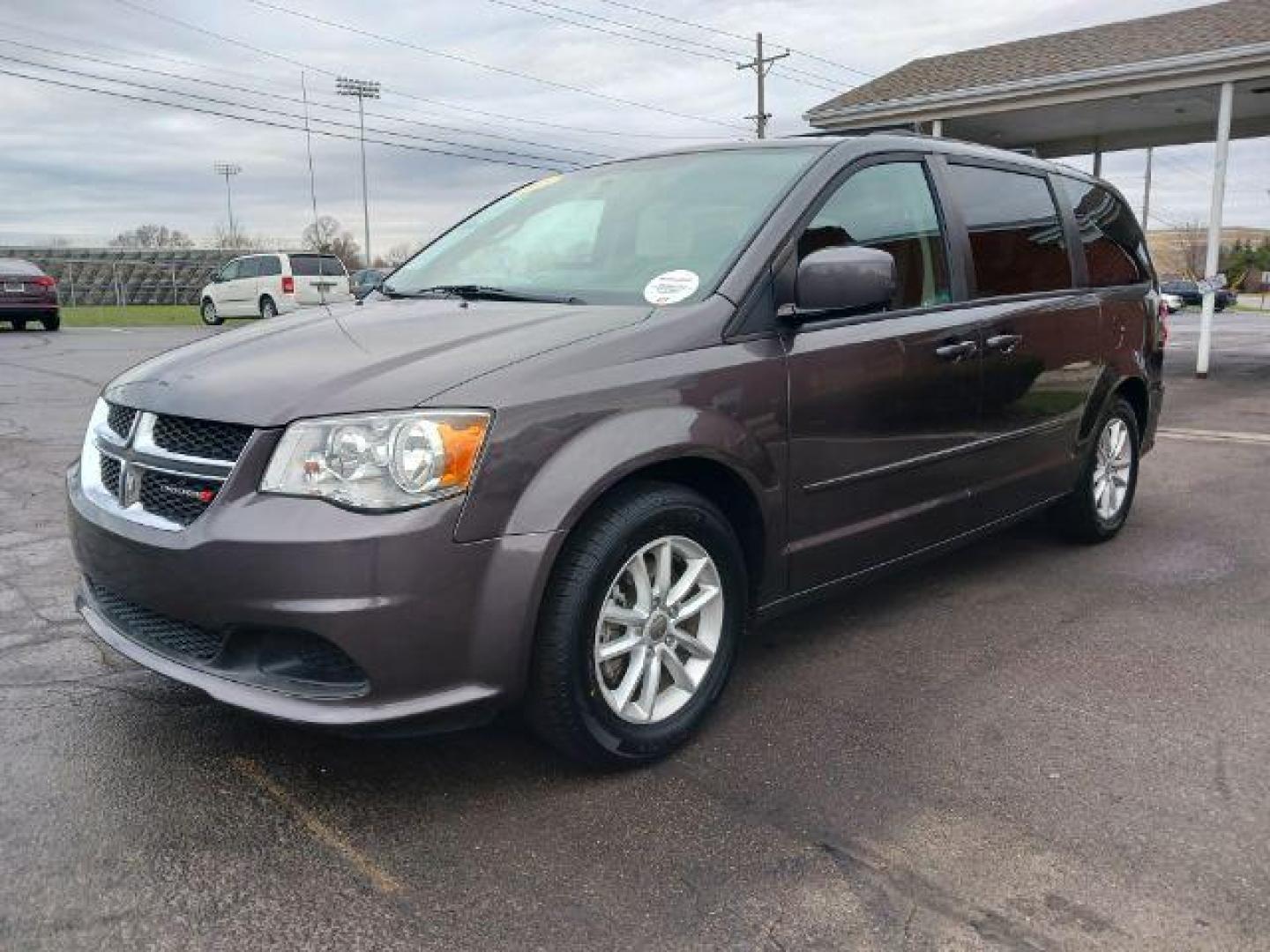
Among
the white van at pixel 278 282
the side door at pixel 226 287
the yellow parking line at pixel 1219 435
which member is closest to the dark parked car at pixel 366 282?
the yellow parking line at pixel 1219 435

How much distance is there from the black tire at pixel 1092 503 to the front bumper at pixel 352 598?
3285mm

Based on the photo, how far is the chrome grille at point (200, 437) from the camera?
2.52 metres

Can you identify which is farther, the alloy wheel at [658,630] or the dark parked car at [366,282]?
the dark parked car at [366,282]

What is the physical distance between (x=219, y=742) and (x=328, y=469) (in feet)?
3.44

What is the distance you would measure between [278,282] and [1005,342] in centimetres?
2297

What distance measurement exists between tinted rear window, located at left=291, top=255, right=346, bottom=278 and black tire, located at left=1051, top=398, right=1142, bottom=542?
22037 mm

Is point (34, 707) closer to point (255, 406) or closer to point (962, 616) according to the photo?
point (255, 406)

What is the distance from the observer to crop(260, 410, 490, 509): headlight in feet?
7.90

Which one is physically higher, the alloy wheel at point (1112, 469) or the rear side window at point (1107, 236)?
the rear side window at point (1107, 236)

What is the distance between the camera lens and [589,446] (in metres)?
2.64

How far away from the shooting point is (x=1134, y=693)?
3350 mm

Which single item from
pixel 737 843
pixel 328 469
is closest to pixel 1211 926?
pixel 737 843

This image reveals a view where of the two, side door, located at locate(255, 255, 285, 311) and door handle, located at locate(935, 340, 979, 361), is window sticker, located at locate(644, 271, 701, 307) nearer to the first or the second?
door handle, located at locate(935, 340, 979, 361)

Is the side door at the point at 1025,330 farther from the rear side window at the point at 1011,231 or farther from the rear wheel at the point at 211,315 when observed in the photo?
the rear wheel at the point at 211,315
